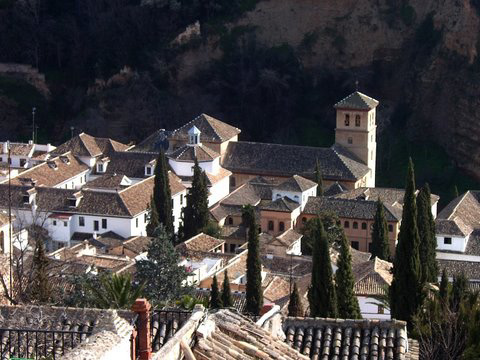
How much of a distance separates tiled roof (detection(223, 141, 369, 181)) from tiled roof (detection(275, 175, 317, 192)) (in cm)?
318

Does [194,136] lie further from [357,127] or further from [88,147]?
[357,127]

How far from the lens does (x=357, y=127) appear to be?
6050 centimetres

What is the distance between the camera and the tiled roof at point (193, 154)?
191ft

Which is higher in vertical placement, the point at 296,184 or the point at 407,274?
the point at 407,274

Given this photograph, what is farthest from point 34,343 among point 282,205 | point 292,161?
point 292,161

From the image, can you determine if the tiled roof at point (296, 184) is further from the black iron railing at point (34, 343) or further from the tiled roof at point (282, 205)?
the black iron railing at point (34, 343)

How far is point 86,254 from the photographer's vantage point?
45.3 metres

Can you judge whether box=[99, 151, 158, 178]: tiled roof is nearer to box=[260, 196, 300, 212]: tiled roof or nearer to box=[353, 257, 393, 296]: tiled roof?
box=[260, 196, 300, 212]: tiled roof

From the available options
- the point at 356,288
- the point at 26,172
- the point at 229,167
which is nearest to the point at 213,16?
the point at 229,167

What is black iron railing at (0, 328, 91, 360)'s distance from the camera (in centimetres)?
1195

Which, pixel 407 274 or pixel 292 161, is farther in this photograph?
pixel 292 161

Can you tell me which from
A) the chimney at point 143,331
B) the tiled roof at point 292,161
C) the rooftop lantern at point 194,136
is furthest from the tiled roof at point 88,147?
the chimney at point 143,331

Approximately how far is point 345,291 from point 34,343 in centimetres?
1991

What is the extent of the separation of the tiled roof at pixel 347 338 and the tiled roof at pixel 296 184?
3772cm
